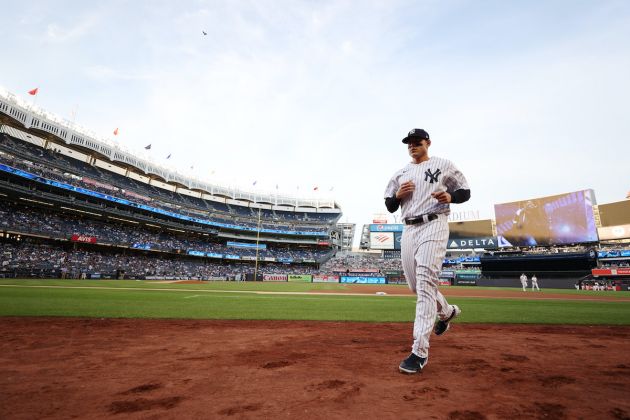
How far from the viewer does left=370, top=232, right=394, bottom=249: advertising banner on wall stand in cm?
5291

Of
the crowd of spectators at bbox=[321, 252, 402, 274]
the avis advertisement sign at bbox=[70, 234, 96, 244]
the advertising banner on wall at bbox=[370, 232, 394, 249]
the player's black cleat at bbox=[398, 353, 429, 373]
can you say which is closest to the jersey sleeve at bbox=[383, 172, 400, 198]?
the player's black cleat at bbox=[398, 353, 429, 373]

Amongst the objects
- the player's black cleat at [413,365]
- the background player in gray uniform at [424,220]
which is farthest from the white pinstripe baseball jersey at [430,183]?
the player's black cleat at [413,365]

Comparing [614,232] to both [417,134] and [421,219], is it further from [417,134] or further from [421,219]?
[421,219]

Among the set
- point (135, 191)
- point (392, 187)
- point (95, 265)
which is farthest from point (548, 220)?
point (135, 191)

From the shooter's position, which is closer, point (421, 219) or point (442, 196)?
point (442, 196)

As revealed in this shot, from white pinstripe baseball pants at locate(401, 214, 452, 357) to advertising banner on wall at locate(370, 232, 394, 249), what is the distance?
50.9 meters

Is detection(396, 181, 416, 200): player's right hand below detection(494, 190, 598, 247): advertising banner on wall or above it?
below

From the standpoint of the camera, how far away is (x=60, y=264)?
31.3m

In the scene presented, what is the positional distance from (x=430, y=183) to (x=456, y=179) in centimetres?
30

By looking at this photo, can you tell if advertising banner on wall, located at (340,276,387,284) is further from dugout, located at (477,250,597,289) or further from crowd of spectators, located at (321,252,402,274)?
dugout, located at (477,250,597,289)

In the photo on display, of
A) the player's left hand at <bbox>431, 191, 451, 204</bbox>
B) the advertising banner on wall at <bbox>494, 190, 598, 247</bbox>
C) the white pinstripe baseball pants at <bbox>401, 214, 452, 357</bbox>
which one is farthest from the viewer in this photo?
the advertising banner on wall at <bbox>494, 190, 598, 247</bbox>

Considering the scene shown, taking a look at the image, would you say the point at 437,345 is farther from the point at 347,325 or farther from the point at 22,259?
the point at 22,259

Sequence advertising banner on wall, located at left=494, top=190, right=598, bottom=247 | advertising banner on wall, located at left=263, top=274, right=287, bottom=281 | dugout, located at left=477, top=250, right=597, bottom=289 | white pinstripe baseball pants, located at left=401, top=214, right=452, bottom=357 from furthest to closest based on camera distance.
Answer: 1. advertising banner on wall, located at left=263, top=274, right=287, bottom=281
2. advertising banner on wall, located at left=494, top=190, right=598, bottom=247
3. dugout, located at left=477, top=250, right=597, bottom=289
4. white pinstripe baseball pants, located at left=401, top=214, right=452, bottom=357

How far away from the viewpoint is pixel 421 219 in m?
3.20
